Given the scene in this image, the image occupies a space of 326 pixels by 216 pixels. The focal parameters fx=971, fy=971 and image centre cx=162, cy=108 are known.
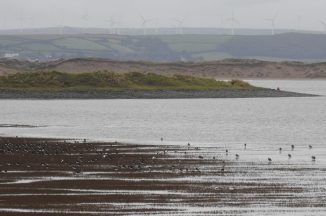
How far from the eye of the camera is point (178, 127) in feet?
246

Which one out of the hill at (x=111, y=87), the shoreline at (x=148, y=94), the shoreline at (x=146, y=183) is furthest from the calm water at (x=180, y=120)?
the shoreline at (x=146, y=183)

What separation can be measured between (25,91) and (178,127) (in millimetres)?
47014

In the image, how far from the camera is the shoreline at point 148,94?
117756 millimetres

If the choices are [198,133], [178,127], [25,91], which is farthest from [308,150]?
[25,91]

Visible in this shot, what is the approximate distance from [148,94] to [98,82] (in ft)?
21.8

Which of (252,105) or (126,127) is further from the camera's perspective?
(252,105)

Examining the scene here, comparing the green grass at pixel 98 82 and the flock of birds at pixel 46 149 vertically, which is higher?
the green grass at pixel 98 82

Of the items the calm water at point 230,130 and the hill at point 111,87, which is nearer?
the calm water at point 230,130

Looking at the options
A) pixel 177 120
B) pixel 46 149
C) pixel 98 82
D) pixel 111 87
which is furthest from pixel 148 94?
pixel 46 149

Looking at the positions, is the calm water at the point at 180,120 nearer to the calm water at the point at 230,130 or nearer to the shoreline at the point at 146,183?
the calm water at the point at 230,130

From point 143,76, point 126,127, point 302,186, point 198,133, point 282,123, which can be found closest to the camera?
point 302,186

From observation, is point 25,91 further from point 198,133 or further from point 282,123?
point 198,133

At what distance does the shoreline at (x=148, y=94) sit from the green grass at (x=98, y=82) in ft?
4.58

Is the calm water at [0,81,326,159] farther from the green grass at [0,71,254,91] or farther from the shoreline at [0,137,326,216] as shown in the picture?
the shoreline at [0,137,326,216]
